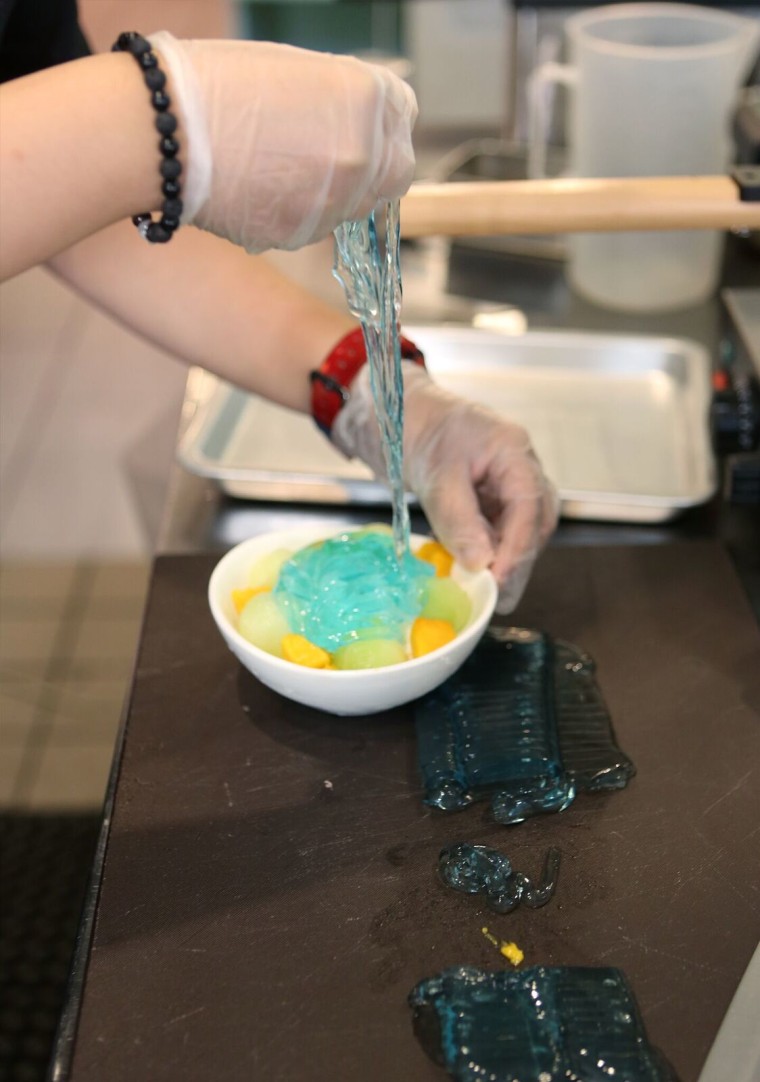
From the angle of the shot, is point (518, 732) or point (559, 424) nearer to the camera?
point (518, 732)

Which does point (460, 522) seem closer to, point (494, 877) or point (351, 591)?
point (351, 591)

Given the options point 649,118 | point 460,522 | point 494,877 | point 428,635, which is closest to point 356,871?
point 494,877

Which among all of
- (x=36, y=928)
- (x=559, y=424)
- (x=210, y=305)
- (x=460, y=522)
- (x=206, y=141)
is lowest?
(x=36, y=928)

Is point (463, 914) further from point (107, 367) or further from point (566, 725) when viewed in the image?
point (107, 367)

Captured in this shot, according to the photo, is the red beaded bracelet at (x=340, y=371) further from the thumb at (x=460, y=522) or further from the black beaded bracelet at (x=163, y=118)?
the black beaded bracelet at (x=163, y=118)

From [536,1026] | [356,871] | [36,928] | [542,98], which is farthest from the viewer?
[542,98]

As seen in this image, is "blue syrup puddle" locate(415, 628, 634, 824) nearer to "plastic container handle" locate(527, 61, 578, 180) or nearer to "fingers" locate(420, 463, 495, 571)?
"fingers" locate(420, 463, 495, 571)

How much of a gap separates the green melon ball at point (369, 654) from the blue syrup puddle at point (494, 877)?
0.15m

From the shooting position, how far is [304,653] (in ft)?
2.62

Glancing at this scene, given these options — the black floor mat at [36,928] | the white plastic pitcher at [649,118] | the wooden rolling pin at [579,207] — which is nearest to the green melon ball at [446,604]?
the wooden rolling pin at [579,207]

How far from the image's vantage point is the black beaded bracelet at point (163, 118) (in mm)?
617

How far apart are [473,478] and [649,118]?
0.69 meters

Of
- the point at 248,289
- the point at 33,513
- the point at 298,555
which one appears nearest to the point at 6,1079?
the point at 298,555

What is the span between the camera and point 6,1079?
41.7 inches
